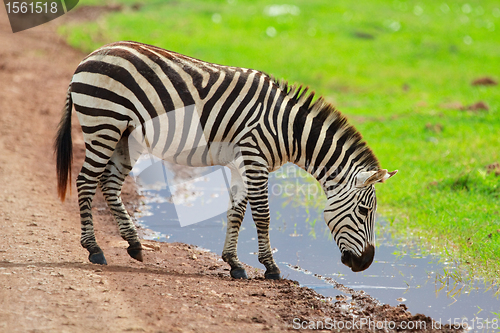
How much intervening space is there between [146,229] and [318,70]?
10169mm

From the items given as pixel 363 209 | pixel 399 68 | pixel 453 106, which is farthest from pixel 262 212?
pixel 399 68

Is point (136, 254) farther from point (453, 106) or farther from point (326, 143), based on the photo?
point (453, 106)

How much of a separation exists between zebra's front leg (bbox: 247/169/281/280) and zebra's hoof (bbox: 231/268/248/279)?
0.21 metres

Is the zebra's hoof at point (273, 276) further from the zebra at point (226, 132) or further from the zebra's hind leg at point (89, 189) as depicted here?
the zebra's hind leg at point (89, 189)

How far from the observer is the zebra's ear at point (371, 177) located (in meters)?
5.13

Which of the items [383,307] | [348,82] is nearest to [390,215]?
[383,307]

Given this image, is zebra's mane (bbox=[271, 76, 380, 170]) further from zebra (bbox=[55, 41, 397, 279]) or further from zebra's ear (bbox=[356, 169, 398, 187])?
zebra's ear (bbox=[356, 169, 398, 187])

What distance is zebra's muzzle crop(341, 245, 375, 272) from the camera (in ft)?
17.6

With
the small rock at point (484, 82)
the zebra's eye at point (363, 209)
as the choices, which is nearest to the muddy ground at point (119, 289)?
the zebra's eye at point (363, 209)

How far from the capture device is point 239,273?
555 centimetres

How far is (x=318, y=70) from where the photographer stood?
15.8 meters

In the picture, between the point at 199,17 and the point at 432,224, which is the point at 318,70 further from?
the point at 432,224

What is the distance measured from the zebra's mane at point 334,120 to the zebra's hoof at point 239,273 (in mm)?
1675

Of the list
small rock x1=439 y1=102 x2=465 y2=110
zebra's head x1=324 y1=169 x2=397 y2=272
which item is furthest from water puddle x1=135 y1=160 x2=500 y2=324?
small rock x1=439 y1=102 x2=465 y2=110
